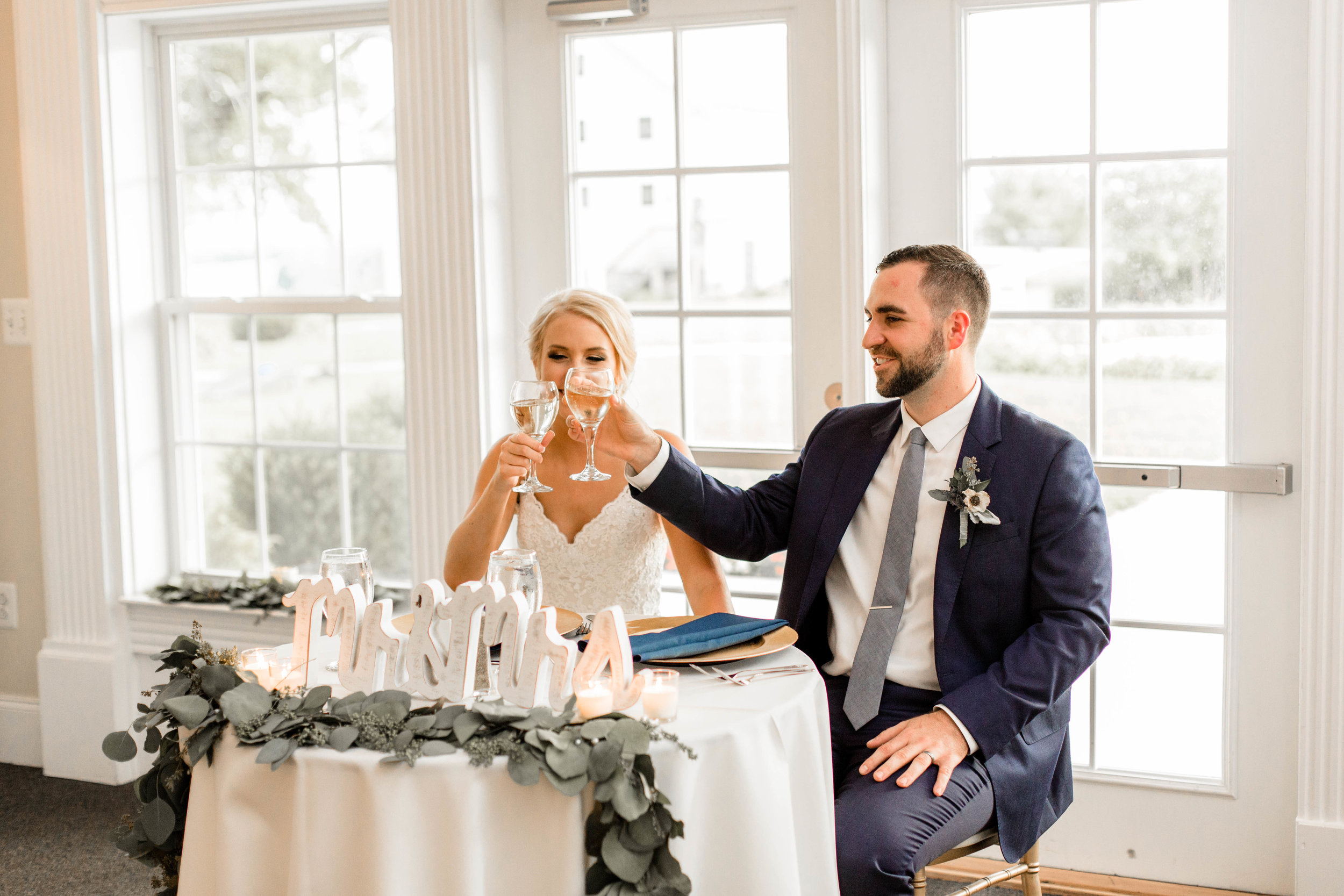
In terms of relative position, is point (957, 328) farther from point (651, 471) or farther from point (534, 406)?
point (534, 406)

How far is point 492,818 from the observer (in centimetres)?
150

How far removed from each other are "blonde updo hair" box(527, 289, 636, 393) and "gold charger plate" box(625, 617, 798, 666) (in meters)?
0.70

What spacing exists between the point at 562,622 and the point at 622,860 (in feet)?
1.82

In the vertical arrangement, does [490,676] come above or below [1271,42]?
below

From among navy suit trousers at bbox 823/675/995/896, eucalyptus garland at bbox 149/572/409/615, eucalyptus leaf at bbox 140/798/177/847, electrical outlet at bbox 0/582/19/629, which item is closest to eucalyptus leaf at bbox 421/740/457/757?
eucalyptus leaf at bbox 140/798/177/847

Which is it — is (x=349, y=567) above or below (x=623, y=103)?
below

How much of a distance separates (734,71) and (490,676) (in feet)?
6.24

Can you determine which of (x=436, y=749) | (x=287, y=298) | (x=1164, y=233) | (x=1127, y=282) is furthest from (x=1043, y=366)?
(x=287, y=298)

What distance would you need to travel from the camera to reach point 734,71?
120 inches

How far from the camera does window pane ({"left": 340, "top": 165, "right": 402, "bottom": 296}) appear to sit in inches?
132

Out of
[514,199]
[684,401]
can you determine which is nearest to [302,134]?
[514,199]

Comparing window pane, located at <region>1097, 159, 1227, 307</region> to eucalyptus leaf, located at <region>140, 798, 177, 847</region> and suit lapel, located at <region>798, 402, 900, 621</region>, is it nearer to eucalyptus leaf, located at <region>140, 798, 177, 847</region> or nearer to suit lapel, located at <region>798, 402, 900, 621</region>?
suit lapel, located at <region>798, 402, 900, 621</region>

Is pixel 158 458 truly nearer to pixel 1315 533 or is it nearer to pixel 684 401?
pixel 684 401

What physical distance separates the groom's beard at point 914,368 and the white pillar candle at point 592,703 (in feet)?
2.95
